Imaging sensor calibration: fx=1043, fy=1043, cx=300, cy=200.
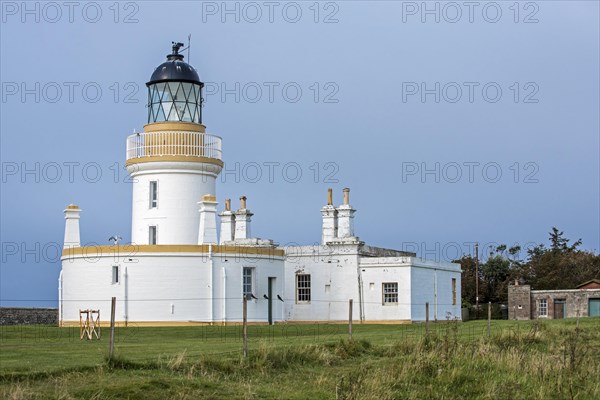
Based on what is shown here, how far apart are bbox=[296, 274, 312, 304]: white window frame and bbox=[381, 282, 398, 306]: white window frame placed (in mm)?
3039

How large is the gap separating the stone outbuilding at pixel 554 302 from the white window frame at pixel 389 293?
13.9 meters

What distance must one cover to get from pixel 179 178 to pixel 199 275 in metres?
3.94

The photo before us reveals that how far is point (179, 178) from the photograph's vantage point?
37.9 meters

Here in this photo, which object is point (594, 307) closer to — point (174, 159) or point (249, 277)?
point (249, 277)

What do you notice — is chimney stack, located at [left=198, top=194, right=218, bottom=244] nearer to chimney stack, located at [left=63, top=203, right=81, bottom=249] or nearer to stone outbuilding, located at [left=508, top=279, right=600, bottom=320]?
chimney stack, located at [left=63, top=203, right=81, bottom=249]

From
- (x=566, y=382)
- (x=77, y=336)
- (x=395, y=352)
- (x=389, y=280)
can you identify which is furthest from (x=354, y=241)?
(x=566, y=382)

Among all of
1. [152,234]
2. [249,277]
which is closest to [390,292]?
[249,277]

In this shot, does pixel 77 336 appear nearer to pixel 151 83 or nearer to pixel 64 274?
pixel 64 274

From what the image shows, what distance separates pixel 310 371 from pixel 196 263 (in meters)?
18.0

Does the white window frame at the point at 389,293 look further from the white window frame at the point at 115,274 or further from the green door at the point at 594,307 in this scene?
the green door at the point at 594,307

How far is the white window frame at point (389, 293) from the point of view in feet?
135

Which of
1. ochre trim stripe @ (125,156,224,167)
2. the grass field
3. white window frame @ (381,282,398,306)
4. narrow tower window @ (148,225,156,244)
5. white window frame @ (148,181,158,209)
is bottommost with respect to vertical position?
the grass field

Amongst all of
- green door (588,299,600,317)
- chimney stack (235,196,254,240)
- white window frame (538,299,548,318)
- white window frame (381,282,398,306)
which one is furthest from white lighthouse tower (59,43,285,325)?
green door (588,299,600,317)

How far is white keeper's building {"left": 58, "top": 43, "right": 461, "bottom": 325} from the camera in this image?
35.6 meters
